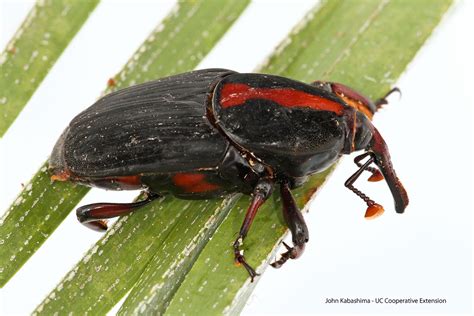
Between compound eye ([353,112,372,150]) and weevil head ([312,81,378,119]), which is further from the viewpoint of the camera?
weevil head ([312,81,378,119])

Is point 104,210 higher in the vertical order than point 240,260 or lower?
lower

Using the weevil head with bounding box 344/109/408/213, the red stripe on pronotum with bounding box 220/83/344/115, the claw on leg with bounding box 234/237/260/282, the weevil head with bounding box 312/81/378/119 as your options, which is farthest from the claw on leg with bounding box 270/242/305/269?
the weevil head with bounding box 312/81/378/119

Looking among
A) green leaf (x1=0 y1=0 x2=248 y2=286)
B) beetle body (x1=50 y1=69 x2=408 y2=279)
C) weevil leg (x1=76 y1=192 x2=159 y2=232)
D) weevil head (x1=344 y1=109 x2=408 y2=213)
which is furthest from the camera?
green leaf (x1=0 y1=0 x2=248 y2=286)

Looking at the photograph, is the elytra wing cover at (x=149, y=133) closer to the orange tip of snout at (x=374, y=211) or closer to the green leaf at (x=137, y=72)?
the green leaf at (x=137, y=72)

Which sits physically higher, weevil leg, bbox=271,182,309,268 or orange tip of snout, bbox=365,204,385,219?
orange tip of snout, bbox=365,204,385,219

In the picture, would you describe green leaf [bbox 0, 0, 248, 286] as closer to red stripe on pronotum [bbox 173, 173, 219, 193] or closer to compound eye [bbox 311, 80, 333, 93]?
red stripe on pronotum [bbox 173, 173, 219, 193]

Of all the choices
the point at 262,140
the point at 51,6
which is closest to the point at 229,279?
the point at 262,140

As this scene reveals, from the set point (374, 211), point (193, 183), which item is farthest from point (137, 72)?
point (374, 211)

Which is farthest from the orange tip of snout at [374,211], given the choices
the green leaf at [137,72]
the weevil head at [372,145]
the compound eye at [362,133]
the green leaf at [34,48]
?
the green leaf at [34,48]

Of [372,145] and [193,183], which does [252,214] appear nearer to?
[193,183]
